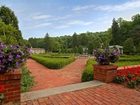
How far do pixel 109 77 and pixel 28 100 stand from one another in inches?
121

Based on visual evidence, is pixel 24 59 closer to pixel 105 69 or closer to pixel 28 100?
pixel 28 100

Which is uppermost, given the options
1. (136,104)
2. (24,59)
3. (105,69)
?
(24,59)

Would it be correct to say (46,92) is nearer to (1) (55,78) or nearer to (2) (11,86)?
Result: (2) (11,86)

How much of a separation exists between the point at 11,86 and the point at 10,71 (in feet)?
0.97

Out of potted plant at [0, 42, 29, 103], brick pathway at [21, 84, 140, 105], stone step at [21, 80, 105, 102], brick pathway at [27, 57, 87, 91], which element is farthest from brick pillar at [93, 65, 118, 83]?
potted plant at [0, 42, 29, 103]

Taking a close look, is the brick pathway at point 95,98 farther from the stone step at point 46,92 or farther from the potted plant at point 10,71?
the potted plant at point 10,71

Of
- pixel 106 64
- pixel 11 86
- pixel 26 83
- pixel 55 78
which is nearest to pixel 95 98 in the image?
pixel 11 86

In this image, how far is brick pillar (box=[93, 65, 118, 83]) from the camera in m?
6.61

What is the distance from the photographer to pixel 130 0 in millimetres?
13773

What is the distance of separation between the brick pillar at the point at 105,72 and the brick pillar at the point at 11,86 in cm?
324

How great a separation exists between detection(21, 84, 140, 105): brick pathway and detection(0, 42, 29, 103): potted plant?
1.34 ft

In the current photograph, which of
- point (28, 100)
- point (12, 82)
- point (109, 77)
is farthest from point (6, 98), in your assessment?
point (109, 77)

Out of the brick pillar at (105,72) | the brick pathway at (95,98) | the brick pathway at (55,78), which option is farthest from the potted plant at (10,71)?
the brick pathway at (55,78)

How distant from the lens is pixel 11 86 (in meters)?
4.10
